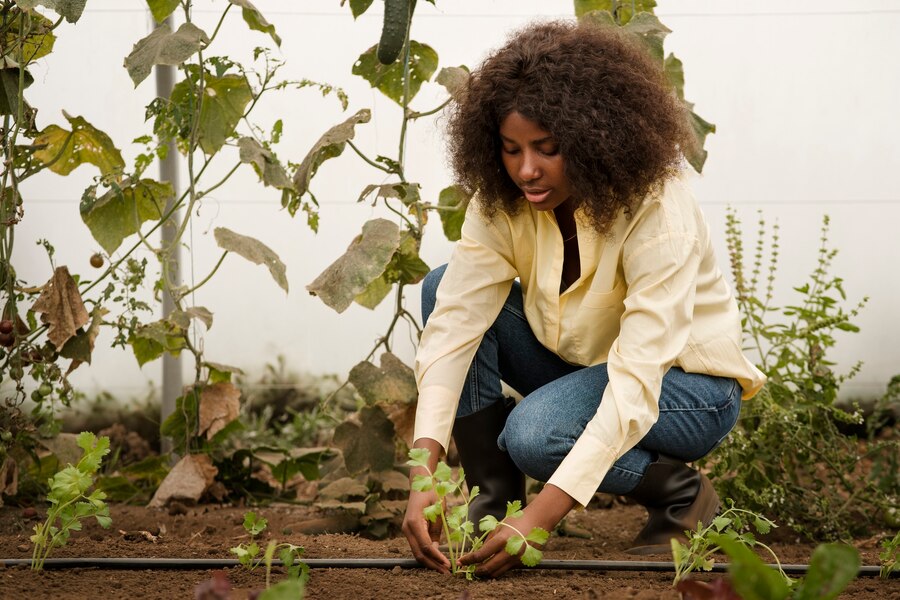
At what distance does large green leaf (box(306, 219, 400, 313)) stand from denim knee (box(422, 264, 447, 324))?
86 mm

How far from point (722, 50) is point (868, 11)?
1.29ft

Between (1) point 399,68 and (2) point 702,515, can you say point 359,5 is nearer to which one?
(1) point 399,68

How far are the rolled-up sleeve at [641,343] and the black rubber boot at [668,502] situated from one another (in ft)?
0.81

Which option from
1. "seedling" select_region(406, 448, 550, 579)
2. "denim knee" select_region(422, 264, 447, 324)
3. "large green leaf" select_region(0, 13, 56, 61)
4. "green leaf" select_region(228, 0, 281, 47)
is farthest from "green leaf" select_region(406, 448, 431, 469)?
"large green leaf" select_region(0, 13, 56, 61)

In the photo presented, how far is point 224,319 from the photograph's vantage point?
284 centimetres

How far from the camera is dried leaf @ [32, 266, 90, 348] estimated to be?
82.2 inches

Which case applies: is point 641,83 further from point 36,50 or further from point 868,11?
point 868,11

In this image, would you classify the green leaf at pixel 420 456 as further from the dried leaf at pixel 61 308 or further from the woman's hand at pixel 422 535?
the dried leaf at pixel 61 308

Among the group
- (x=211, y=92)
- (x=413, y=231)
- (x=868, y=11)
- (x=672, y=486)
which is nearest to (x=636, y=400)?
(x=672, y=486)

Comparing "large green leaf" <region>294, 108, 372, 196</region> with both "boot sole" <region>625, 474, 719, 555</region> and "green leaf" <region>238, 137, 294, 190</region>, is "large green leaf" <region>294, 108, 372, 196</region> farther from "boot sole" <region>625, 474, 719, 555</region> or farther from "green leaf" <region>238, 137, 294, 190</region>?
"boot sole" <region>625, 474, 719, 555</region>

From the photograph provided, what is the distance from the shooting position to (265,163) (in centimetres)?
213

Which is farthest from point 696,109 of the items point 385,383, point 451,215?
point 385,383

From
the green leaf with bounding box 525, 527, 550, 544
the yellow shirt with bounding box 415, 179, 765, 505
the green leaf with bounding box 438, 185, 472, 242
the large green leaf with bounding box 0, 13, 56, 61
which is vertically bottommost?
the green leaf with bounding box 525, 527, 550, 544

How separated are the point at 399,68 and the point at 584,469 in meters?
→ 1.11
